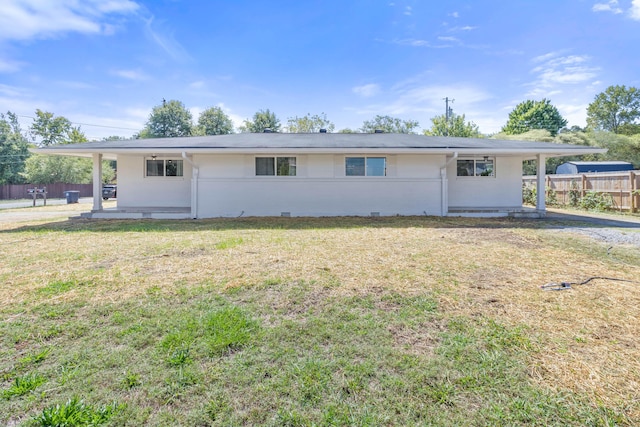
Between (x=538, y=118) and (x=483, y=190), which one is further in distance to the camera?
(x=538, y=118)

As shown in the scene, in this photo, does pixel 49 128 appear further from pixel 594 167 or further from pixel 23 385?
pixel 594 167

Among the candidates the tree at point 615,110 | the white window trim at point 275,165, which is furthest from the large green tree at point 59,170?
the tree at point 615,110

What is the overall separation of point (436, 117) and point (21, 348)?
124 feet

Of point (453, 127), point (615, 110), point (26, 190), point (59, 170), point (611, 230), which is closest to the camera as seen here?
point (611, 230)

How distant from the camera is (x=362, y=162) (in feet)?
38.0

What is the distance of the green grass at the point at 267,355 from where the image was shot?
1.73 metres

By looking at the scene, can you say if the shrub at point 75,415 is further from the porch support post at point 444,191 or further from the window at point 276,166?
Answer: the porch support post at point 444,191

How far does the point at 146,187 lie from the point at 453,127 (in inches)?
1178

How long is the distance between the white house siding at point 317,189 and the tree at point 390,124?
32841 millimetres

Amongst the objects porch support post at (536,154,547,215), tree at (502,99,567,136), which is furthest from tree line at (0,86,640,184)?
porch support post at (536,154,547,215)

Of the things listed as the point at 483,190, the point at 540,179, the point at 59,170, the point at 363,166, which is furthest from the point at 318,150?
the point at 59,170

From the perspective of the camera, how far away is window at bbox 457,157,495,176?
40.1 feet

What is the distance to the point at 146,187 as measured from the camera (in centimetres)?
1219

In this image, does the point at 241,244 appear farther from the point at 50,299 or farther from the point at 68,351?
the point at 68,351
